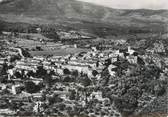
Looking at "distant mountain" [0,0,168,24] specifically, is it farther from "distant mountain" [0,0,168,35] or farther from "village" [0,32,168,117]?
"village" [0,32,168,117]

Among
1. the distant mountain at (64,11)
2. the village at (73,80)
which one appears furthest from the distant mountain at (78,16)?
the village at (73,80)

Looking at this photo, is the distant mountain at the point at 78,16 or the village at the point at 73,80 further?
the distant mountain at the point at 78,16

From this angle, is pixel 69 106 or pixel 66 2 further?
pixel 66 2

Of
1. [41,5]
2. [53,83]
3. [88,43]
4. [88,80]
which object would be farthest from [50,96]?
[41,5]

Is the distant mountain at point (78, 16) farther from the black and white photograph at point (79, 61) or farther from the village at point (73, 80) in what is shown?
the village at point (73, 80)

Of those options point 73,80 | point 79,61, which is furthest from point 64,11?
point 73,80

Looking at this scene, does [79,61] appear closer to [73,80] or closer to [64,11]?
[73,80]

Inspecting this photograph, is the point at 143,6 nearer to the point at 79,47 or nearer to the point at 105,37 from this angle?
the point at 105,37
